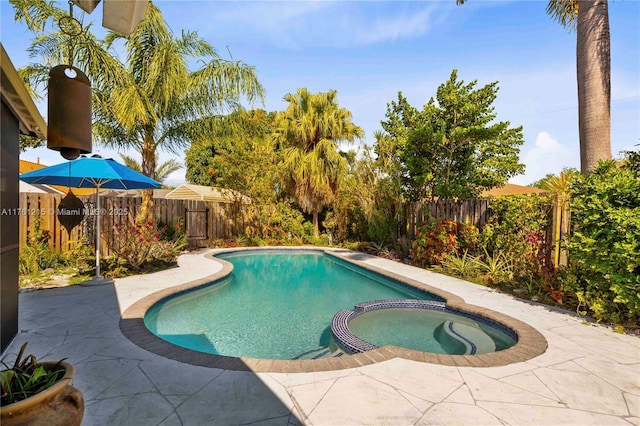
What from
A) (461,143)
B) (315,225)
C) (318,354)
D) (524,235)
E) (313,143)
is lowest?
(318,354)

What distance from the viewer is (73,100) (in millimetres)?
1961

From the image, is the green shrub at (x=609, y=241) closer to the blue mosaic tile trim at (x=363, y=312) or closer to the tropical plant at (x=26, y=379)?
the blue mosaic tile trim at (x=363, y=312)

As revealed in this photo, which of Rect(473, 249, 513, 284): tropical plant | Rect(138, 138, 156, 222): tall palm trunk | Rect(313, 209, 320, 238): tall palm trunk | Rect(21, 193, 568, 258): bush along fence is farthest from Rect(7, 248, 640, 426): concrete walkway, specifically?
Rect(313, 209, 320, 238): tall palm trunk

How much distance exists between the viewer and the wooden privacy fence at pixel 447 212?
8.20 m

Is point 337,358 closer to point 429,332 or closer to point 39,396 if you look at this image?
point 429,332

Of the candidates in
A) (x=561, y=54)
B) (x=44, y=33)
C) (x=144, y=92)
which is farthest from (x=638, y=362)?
(x=44, y=33)

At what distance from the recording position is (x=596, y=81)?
6512 mm

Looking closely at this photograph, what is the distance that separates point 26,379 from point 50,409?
10.6 inches

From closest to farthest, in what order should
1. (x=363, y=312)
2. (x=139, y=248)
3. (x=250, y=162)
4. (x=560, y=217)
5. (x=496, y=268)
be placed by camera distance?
(x=363, y=312)
(x=560, y=217)
(x=496, y=268)
(x=139, y=248)
(x=250, y=162)

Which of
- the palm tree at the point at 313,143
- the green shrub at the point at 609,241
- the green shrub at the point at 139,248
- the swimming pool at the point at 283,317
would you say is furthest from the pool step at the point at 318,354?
the palm tree at the point at 313,143

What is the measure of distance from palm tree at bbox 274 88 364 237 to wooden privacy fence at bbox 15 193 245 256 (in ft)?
10.3

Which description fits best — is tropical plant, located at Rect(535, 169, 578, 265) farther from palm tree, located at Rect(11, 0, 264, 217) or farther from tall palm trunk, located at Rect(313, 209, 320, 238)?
tall palm trunk, located at Rect(313, 209, 320, 238)

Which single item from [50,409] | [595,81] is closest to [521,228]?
[595,81]

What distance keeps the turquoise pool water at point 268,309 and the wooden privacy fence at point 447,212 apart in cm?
254
